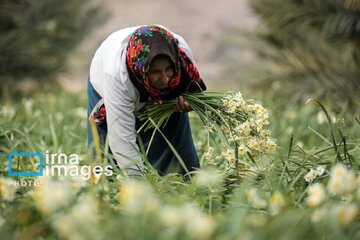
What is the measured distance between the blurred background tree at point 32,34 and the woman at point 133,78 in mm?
4030

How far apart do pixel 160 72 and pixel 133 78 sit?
6.1 inches

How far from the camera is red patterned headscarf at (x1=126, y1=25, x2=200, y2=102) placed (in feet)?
5.81

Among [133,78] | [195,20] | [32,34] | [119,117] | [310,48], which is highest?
[195,20]

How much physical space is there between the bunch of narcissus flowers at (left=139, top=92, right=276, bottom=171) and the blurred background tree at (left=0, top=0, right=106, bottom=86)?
4.32 meters

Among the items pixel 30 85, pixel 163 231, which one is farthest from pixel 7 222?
pixel 30 85

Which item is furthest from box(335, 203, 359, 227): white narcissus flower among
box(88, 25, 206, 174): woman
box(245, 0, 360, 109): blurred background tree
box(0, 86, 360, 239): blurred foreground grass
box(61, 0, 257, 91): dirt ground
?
box(61, 0, 257, 91): dirt ground

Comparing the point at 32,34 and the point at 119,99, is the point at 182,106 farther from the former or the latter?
the point at 32,34

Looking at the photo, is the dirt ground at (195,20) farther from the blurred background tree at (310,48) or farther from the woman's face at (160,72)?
the woman's face at (160,72)

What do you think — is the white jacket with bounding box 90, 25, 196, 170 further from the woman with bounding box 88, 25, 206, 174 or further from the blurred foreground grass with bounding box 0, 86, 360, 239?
the blurred foreground grass with bounding box 0, 86, 360, 239

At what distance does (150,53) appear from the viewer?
176cm

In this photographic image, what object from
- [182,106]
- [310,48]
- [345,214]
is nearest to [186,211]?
[345,214]

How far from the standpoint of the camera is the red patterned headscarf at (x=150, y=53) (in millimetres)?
1771

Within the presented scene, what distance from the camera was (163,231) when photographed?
3.32ft

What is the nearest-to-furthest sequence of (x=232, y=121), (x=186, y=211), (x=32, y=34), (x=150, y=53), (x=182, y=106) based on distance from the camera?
(x=186, y=211) < (x=150, y=53) < (x=232, y=121) < (x=182, y=106) < (x=32, y=34)
